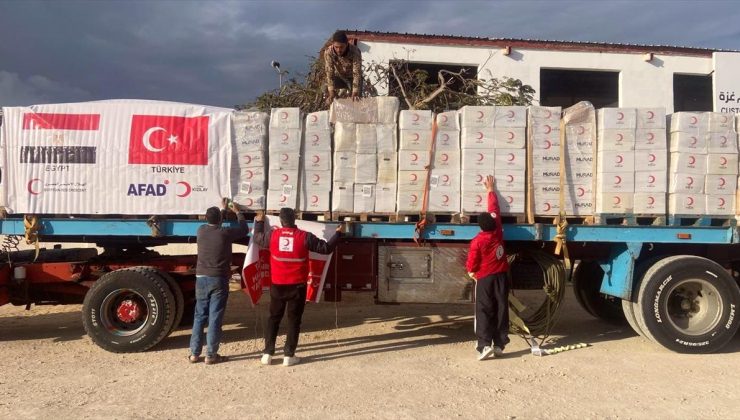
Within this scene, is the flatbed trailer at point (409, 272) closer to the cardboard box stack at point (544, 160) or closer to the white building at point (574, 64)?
the cardboard box stack at point (544, 160)

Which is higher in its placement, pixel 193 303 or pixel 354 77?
pixel 354 77

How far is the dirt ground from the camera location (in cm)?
430

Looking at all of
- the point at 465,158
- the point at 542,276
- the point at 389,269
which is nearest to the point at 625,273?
the point at 542,276

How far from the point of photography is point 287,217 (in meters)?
5.44

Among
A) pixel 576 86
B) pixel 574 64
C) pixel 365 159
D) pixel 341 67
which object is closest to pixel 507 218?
pixel 365 159

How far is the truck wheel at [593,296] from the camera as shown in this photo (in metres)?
7.44

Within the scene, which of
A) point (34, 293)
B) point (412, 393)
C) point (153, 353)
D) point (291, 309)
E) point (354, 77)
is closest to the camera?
point (412, 393)

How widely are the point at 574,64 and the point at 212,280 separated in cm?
1422

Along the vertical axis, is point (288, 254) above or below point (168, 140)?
below

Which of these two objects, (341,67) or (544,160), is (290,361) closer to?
(544,160)

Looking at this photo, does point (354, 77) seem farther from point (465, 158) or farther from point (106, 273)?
point (106, 273)

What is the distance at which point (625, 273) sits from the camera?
19.9 ft

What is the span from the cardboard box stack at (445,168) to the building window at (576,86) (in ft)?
37.6

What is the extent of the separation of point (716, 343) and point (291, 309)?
4944 millimetres
